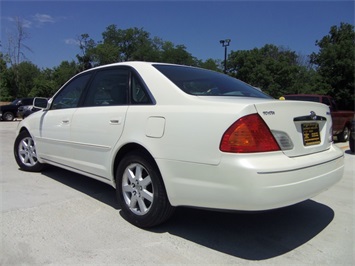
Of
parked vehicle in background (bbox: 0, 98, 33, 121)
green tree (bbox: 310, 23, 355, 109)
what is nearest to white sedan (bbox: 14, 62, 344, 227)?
parked vehicle in background (bbox: 0, 98, 33, 121)

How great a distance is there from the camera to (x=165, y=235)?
10.4ft

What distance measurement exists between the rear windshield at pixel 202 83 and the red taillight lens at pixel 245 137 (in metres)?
0.67

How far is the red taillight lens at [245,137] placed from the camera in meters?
2.62

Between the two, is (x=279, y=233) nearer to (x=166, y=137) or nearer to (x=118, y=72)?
(x=166, y=137)

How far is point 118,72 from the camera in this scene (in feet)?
12.7

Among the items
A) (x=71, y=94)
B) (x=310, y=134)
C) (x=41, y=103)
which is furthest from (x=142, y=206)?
(x=41, y=103)

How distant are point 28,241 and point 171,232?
1272mm

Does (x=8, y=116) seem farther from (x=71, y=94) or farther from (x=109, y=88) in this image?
(x=109, y=88)

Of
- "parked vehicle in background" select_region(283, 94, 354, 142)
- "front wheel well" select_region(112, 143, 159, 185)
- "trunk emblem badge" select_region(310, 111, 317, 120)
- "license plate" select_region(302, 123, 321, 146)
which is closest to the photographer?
"license plate" select_region(302, 123, 321, 146)

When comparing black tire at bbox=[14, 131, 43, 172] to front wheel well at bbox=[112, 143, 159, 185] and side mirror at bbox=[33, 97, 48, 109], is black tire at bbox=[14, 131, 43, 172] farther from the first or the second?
front wheel well at bbox=[112, 143, 159, 185]

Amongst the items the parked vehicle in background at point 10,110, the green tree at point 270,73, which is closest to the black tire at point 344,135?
the parked vehicle in background at point 10,110

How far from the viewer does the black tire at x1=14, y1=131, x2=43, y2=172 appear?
212 inches

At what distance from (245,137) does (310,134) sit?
84 centimetres

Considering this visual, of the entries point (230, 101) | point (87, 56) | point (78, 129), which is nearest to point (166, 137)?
point (230, 101)
